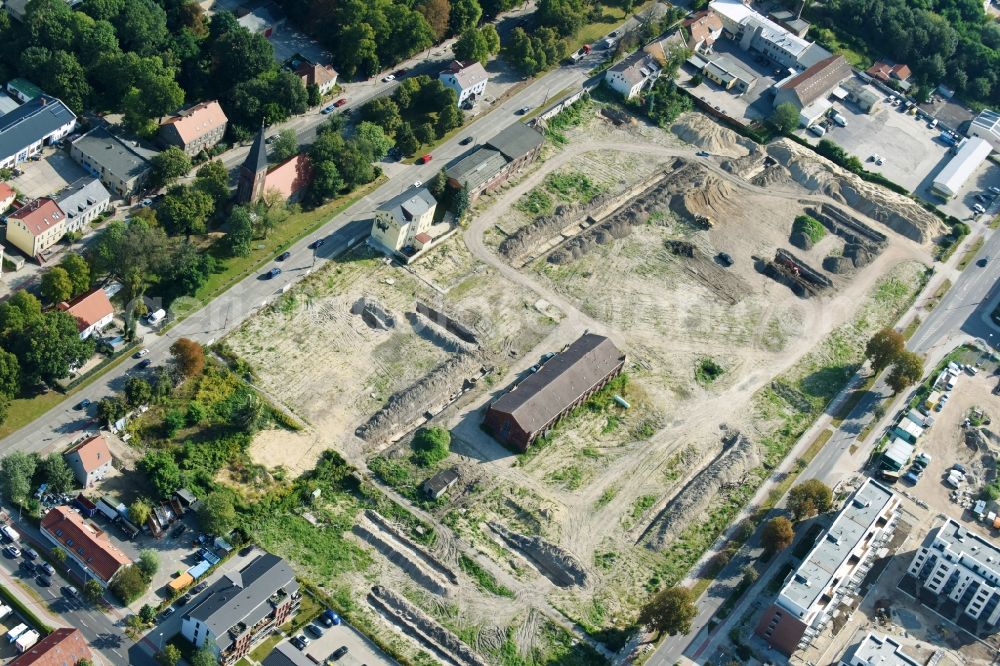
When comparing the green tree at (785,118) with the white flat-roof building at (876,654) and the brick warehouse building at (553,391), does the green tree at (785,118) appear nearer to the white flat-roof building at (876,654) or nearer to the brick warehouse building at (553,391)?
the brick warehouse building at (553,391)

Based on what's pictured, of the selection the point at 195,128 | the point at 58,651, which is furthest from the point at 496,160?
the point at 58,651

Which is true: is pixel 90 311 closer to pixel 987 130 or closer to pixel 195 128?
pixel 195 128

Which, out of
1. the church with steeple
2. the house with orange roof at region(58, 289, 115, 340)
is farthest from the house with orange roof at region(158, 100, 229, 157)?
the house with orange roof at region(58, 289, 115, 340)

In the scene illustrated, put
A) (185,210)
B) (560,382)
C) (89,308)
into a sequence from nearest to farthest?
(89,308) → (560,382) → (185,210)

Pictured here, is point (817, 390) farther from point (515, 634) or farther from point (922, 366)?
point (515, 634)

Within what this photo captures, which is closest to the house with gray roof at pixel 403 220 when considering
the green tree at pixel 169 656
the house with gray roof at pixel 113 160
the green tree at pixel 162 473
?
the house with gray roof at pixel 113 160

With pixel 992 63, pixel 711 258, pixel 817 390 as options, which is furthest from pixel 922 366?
pixel 992 63
